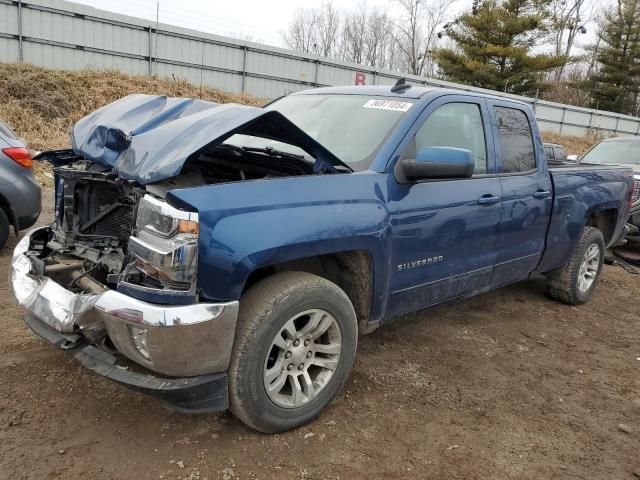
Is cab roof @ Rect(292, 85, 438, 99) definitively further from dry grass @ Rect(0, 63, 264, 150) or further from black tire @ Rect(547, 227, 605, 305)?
dry grass @ Rect(0, 63, 264, 150)

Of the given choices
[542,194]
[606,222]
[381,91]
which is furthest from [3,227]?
[606,222]

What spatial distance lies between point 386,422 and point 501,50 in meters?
32.3

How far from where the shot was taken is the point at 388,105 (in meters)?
3.61

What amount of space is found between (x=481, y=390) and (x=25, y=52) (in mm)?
14580

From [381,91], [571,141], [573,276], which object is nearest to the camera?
[381,91]

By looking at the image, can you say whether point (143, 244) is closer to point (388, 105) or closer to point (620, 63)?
point (388, 105)

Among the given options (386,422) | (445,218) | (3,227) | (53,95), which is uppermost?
(53,95)

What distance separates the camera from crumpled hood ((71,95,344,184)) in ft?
8.66

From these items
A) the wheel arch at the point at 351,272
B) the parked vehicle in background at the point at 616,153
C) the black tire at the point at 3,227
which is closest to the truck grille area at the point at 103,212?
the wheel arch at the point at 351,272

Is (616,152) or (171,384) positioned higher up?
(616,152)

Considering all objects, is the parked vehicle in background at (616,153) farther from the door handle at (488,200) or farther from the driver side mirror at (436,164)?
the driver side mirror at (436,164)

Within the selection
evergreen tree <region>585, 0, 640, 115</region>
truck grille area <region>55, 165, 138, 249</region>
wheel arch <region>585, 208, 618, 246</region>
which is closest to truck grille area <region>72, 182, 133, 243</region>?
truck grille area <region>55, 165, 138, 249</region>

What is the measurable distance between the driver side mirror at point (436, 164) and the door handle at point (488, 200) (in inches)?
23.3

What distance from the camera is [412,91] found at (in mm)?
3689
